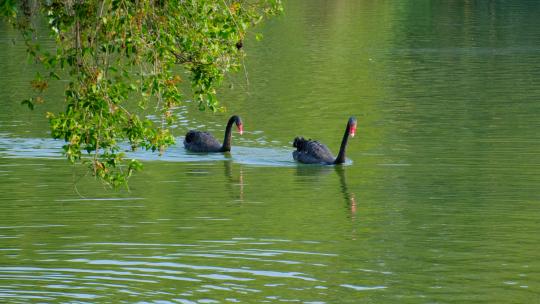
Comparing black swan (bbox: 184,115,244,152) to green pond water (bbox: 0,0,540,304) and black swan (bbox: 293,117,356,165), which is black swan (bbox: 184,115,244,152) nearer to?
green pond water (bbox: 0,0,540,304)

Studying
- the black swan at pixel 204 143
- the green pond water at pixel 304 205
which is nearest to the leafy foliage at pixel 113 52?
the green pond water at pixel 304 205

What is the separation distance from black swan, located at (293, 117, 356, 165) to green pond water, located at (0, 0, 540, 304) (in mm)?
247

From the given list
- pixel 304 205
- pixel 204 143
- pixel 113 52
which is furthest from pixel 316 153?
pixel 113 52

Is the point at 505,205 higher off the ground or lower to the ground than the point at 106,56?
lower

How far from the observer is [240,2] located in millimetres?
13914

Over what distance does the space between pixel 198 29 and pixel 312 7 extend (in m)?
62.2

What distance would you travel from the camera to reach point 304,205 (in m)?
19.2

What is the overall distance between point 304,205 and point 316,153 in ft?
15.4

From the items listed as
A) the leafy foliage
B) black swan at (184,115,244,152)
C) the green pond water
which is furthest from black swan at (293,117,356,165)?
the leafy foliage

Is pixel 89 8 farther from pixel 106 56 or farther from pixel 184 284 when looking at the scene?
pixel 184 284

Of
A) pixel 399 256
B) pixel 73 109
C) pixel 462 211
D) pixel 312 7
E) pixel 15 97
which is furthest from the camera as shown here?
pixel 312 7

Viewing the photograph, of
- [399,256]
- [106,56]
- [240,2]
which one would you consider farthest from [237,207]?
[106,56]

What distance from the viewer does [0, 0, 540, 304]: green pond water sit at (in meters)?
13.8

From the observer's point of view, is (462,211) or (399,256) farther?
(462,211)
